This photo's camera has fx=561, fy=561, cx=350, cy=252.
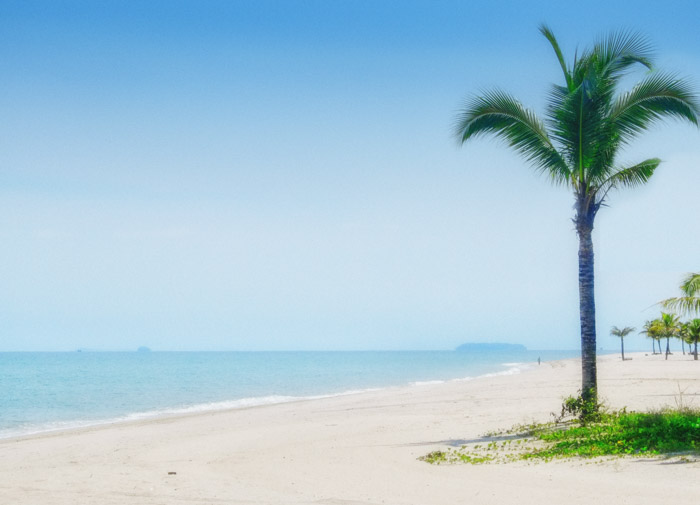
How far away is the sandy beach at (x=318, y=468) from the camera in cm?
766

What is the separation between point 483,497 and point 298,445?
7335 mm

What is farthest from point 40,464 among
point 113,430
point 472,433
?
point 472,433

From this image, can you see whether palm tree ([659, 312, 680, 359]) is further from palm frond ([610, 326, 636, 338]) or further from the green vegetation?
the green vegetation

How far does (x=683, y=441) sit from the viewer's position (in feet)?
30.1


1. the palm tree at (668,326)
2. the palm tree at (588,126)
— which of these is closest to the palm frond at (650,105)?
the palm tree at (588,126)

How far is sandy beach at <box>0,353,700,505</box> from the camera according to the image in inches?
302

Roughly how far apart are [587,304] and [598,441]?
11.8 ft

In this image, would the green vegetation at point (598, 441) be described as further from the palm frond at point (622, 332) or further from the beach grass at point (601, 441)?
the palm frond at point (622, 332)

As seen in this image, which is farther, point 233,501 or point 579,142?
point 579,142

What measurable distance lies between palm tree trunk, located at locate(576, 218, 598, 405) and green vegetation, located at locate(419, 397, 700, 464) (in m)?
0.54

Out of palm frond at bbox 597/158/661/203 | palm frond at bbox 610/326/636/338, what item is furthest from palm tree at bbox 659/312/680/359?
palm frond at bbox 597/158/661/203

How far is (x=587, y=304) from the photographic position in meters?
12.8

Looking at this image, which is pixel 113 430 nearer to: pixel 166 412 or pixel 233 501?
pixel 166 412

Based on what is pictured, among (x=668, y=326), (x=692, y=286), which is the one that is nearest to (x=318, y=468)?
(x=692, y=286)
